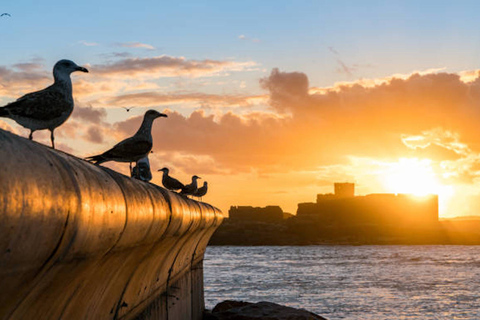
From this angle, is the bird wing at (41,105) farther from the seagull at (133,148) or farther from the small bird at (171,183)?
the small bird at (171,183)

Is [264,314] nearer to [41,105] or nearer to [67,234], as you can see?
[41,105]

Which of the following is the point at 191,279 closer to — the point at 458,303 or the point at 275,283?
the point at 458,303

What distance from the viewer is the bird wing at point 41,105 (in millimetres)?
5312

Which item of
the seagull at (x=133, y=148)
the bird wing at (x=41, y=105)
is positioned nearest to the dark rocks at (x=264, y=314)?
the seagull at (x=133, y=148)

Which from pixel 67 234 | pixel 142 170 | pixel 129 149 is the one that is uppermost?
pixel 129 149

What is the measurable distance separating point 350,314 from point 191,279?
34447mm

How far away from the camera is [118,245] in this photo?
3.08 meters

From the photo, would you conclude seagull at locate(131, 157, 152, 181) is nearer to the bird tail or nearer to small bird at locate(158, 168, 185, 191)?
the bird tail

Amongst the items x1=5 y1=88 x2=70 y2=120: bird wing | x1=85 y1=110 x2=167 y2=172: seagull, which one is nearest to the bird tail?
x1=85 y1=110 x2=167 y2=172: seagull

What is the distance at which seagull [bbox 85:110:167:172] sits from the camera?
8931 mm

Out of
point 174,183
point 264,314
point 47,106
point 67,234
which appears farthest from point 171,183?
point 67,234

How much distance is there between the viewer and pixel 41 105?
18.0 feet

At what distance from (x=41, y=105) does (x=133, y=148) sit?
12.3ft

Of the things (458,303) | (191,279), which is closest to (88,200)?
(191,279)
